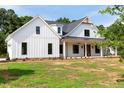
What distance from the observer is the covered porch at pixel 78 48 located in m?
36.0

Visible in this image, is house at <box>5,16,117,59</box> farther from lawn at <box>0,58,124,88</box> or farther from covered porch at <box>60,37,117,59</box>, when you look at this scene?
lawn at <box>0,58,124,88</box>

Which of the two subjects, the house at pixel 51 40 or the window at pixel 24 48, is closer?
the house at pixel 51 40

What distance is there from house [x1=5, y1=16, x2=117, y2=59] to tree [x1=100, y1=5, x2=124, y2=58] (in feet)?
46.4

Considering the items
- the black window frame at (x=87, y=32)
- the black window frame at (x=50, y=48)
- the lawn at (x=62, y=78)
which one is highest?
the black window frame at (x=87, y=32)

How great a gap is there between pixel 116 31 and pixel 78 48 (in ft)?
82.0

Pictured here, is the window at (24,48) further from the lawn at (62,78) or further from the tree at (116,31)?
the tree at (116,31)

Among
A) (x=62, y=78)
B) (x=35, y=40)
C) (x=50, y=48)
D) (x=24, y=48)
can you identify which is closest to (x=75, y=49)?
(x=50, y=48)

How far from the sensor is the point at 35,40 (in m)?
32.3

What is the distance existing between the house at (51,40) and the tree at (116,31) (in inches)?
556

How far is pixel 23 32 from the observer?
104 ft

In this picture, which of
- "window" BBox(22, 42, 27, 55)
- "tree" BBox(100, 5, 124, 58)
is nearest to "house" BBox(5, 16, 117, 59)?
"window" BBox(22, 42, 27, 55)

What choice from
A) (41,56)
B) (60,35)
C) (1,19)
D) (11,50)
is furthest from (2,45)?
(1,19)

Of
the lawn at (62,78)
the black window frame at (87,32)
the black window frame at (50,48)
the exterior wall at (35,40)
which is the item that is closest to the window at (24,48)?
the exterior wall at (35,40)

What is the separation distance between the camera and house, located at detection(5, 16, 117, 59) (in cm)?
3139
